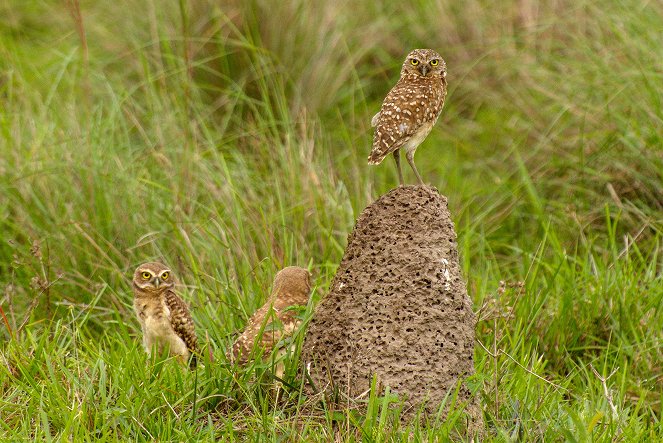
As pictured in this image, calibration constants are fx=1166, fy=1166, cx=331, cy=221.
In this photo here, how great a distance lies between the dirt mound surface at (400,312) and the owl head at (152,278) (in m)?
0.98

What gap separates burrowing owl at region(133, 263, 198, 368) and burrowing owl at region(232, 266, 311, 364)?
42 centimetres

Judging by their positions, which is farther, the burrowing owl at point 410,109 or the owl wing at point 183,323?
the owl wing at point 183,323

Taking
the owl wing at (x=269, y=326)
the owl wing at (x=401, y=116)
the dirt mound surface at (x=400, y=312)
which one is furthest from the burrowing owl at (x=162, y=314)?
the owl wing at (x=401, y=116)

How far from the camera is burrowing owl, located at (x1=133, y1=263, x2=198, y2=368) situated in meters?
5.40

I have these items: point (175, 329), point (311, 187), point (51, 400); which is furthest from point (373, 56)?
point (51, 400)

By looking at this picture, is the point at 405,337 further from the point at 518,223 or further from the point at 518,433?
the point at 518,223

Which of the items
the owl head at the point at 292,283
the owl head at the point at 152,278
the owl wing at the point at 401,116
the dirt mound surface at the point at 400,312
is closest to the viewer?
the dirt mound surface at the point at 400,312

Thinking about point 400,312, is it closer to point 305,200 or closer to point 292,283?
point 292,283

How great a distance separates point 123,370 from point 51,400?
1.04 ft

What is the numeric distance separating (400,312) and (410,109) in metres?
0.96

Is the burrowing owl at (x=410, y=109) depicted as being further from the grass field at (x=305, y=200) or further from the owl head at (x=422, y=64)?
the grass field at (x=305, y=200)

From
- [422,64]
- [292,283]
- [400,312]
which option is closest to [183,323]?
[292,283]

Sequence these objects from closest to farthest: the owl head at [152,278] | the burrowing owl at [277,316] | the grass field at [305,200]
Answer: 1. the grass field at [305,200]
2. the burrowing owl at [277,316]
3. the owl head at [152,278]

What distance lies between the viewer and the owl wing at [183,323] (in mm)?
5430
